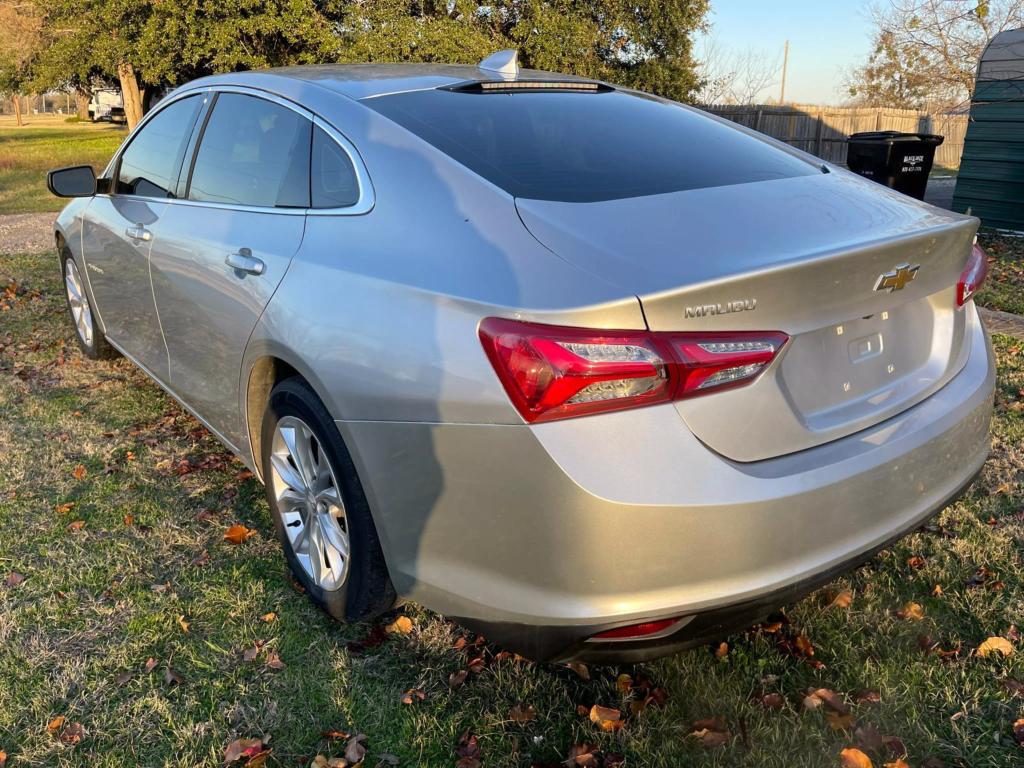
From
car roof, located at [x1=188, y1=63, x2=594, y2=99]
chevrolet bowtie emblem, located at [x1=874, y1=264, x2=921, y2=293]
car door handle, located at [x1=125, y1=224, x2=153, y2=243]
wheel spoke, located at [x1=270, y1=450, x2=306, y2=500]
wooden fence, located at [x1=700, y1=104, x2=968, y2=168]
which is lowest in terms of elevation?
wooden fence, located at [x1=700, y1=104, x2=968, y2=168]

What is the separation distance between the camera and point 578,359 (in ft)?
6.03

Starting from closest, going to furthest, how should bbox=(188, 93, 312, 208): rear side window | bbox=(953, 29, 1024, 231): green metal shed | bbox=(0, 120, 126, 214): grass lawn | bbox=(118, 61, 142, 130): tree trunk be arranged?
bbox=(188, 93, 312, 208): rear side window → bbox=(953, 29, 1024, 231): green metal shed → bbox=(0, 120, 126, 214): grass lawn → bbox=(118, 61, 142, 130): tree trunk

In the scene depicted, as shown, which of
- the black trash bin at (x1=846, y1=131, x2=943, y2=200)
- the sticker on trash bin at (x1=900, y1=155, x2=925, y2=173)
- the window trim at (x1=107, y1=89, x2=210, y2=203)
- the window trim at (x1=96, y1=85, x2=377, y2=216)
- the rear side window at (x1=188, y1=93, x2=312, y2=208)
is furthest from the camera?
the sticker on trash bin at (x1=900, y1=155, x2=925, y2=173)

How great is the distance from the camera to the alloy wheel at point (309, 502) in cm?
268

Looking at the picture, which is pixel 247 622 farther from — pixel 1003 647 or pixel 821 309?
pixel 1003 647

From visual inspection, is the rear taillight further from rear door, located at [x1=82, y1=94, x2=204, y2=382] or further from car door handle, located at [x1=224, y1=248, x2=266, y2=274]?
rear door, located at [x1=82, y1=94, x2=204, y2=382]

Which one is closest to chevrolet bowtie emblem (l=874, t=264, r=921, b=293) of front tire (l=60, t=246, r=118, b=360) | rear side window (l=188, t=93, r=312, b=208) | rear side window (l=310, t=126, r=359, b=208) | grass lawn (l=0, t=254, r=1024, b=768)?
grass lawn (l=0, t=254, r=1024, b=768)

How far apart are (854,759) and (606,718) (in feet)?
2.10

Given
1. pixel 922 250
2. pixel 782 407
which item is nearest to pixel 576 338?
pixel 782 407

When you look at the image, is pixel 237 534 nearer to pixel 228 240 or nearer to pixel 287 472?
pixel 287 472

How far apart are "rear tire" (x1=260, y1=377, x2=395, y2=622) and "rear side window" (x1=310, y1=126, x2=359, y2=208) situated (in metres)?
0.57

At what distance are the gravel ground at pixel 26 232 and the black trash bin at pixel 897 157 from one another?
10.4 metres

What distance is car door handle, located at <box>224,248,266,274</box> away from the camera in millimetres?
2785

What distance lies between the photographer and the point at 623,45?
24.8 meters
